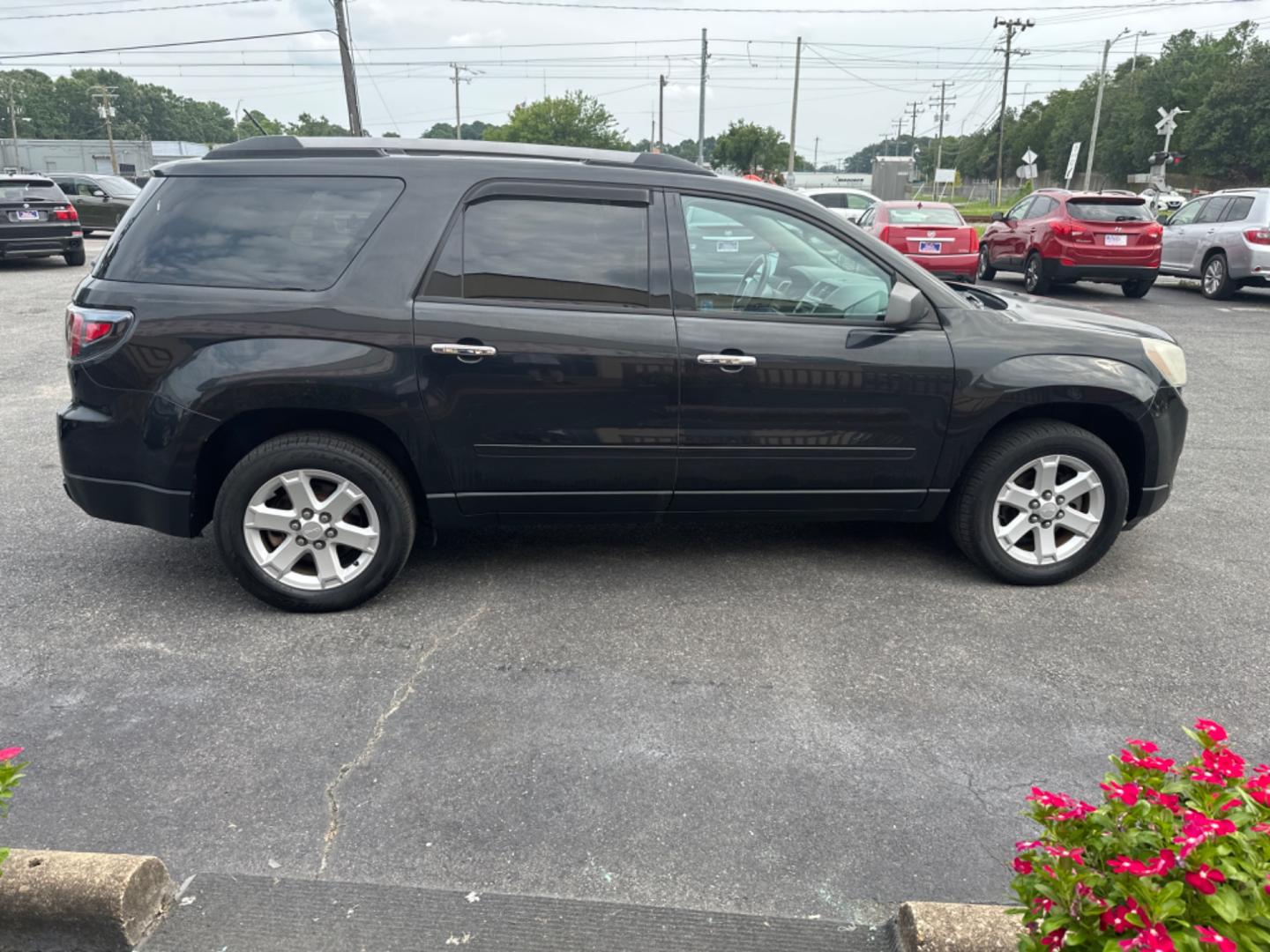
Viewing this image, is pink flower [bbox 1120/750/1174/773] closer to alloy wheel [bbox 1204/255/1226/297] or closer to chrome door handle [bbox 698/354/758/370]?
chrome door handle [bbox 698/354/758/370]

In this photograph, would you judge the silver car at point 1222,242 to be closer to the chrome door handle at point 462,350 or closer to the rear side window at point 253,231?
the chrome door handle at point 462,350

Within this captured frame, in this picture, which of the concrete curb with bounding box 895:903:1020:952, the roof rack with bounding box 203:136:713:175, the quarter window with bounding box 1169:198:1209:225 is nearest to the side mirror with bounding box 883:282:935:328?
the roof rack with bounding box 203:136:713:175

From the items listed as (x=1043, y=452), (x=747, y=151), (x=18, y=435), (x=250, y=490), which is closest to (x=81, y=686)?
(x=250, y=490)

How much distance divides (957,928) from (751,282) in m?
2.72

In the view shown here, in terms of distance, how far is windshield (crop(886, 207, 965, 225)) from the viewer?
15710mm

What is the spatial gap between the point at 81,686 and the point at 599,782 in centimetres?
191

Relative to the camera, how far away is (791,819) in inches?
112

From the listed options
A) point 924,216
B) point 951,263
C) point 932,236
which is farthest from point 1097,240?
point 924,216

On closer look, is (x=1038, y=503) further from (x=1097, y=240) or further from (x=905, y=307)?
(x=1097, y=240)

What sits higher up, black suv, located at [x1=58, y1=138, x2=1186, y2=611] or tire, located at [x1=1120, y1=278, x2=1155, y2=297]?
black suv, located at [x1=58, y1=138, x2=1186, y2=611]

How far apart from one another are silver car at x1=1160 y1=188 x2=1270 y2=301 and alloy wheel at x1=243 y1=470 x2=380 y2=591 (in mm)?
15038

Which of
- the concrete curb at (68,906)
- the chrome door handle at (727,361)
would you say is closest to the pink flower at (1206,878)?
the concrete curb at (68,906)

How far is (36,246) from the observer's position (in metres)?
17.4

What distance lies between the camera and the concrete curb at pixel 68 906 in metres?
2.26
